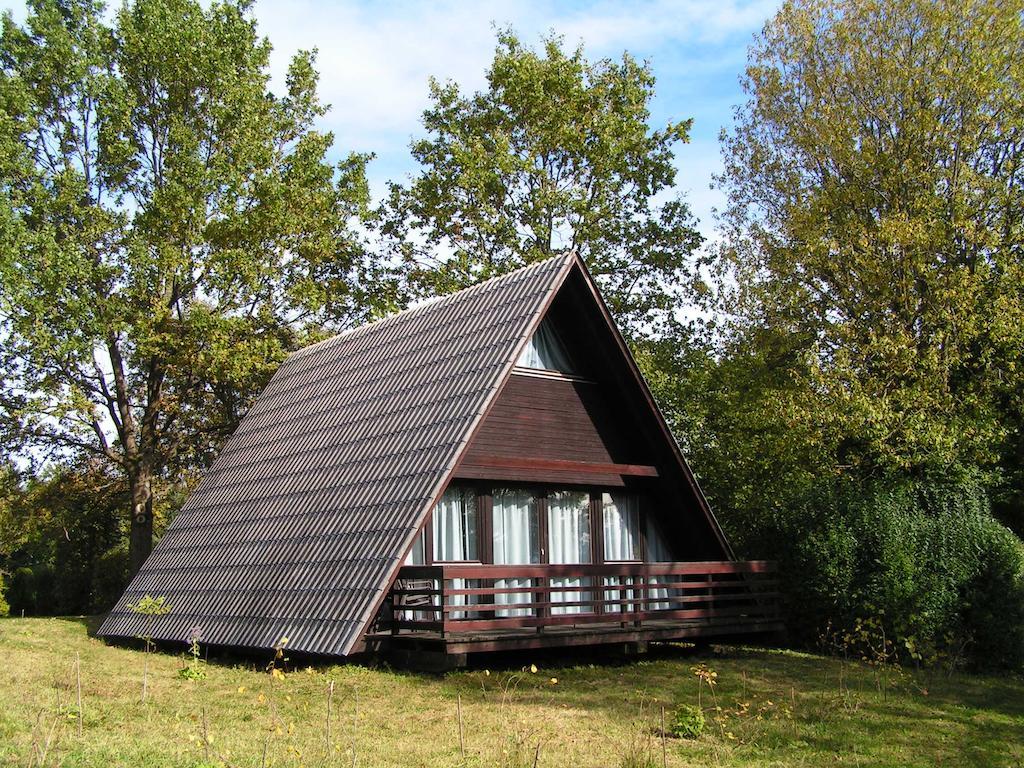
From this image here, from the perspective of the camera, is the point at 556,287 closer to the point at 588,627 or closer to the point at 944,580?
the point at 588,627

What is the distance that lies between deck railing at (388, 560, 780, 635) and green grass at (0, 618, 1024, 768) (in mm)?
699

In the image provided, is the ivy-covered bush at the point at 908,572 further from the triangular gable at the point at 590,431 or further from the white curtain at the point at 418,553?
Result: the white curtain at the point at 418,553

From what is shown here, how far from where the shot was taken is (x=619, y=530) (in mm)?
16141

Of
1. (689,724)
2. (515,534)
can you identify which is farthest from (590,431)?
(689,724)

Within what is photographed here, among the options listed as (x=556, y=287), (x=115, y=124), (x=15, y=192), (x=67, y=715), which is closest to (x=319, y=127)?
(x=115, y=124)

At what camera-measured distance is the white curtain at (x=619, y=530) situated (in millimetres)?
15922

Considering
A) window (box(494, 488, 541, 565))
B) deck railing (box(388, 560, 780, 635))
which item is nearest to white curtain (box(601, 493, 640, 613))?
deck railing (box(388, 560, 780, 635))

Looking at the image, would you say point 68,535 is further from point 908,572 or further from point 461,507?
point 908,572

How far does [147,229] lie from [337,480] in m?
11.5

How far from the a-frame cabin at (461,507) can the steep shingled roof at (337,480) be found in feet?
0.12

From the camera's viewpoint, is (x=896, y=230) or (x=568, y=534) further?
(x=896, y=230)

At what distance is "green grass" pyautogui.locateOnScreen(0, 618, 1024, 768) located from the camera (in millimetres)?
7766

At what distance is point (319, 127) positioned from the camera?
26.4 meters

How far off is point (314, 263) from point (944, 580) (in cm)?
1694
